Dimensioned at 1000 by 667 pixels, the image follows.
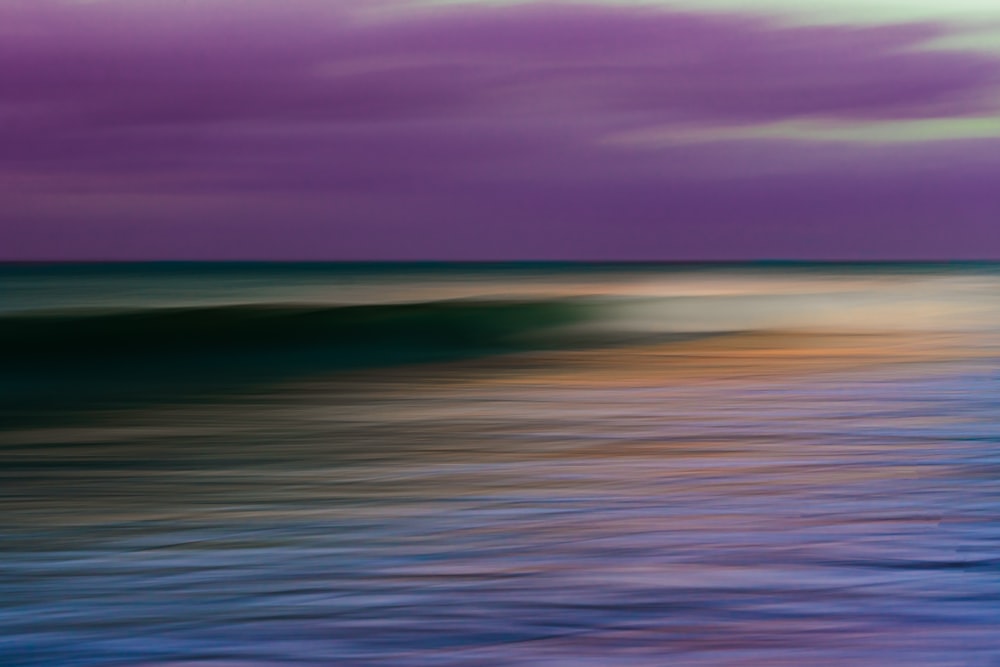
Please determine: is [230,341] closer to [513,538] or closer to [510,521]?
[510,521]

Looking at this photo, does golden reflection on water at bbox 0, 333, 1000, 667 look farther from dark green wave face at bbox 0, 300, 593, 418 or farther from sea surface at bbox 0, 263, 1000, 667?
dark green wave face at bbox 0, 300, 593, 418

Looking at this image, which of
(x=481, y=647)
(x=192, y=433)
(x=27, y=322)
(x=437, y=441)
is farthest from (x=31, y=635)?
(x=27, y=322)

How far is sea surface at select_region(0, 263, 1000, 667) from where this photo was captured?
3.27 meters

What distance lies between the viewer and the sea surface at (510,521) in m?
3.27

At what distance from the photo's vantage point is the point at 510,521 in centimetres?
464

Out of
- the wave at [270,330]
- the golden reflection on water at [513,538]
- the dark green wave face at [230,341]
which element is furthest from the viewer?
the wave at [270,330]

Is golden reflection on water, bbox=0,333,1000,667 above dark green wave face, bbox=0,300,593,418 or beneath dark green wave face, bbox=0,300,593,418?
beneath

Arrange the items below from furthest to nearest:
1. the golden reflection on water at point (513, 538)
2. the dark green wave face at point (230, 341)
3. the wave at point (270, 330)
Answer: the wave at point (270, 330) < the dark green wave face at point (230, 341) < the golden reflection on water at point (513, 538)

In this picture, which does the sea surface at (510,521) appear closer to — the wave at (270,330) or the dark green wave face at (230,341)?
the dark green wave face at (230,341)

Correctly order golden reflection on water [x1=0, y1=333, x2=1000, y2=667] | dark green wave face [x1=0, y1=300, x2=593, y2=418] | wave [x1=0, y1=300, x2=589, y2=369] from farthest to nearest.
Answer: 1. wave [x1=0, y1=300, x2=589, y2=369]
2. dark green wave face [x1=0, y1=300, x2=593, y2=418]
3. golden reflection on water [x1=0, y1=333, x2=1000, y2=667]

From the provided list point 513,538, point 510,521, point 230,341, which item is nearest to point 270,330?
point 230,341

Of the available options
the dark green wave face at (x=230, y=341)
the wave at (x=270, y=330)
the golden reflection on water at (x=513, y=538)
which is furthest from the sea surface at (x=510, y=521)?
the wave at (x=270, y=330)

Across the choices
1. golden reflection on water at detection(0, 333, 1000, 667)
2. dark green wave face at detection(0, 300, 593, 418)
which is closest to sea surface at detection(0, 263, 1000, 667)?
golden reflection on water at detection(0, 333, 1000, 667)

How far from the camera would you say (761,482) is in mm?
5438
